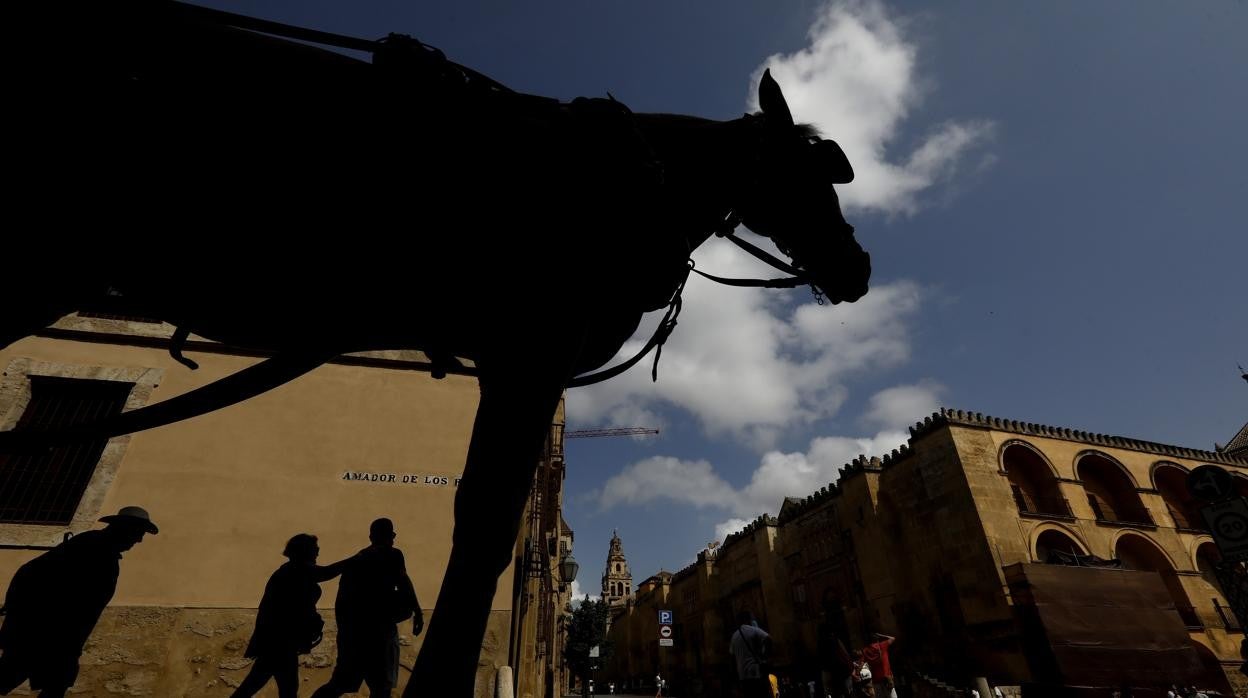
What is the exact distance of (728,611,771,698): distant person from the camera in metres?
5.86

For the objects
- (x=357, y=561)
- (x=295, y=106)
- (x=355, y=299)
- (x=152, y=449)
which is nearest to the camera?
(x=295, y=106)

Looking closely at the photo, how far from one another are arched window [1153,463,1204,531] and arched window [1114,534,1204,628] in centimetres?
373

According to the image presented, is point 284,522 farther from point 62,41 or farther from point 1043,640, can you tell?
point 1043,640

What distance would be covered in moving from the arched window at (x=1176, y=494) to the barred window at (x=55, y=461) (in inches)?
1464

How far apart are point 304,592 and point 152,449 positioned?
4.68 metres

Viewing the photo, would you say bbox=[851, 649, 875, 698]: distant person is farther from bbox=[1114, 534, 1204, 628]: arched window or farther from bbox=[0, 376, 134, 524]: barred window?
bbox=[1114, 534, 1204, 628]: arched window

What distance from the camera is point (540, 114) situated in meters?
2.23

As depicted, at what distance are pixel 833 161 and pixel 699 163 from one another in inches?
39.9

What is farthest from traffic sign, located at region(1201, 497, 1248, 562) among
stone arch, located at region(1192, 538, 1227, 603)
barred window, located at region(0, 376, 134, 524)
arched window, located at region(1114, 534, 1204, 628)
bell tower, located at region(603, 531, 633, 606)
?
bell tower, located at region(603, 531, 633, 606)

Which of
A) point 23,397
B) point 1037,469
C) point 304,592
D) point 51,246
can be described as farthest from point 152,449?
point 1037,469

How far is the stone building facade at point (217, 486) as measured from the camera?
577 centimetres

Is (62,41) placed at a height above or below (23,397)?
below

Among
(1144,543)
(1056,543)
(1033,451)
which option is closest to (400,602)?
(1056,543)

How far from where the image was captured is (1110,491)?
25.6 m
